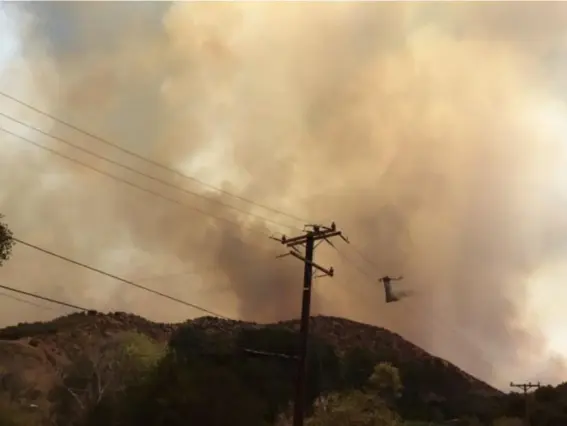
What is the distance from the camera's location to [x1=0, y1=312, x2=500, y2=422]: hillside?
335 ft

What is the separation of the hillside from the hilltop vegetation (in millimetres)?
472

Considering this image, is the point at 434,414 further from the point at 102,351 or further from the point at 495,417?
the point at 102,351

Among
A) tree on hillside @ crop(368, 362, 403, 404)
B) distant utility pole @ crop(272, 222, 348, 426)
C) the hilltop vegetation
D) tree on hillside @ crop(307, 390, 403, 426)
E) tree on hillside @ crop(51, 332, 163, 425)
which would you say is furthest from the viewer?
tree on hillside @ crop(368, 362, 403, 404)

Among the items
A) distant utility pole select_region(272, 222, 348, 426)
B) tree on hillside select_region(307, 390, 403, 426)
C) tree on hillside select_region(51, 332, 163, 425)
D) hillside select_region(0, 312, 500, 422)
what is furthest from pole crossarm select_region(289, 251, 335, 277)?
hillside select_region(0, 312, 500, 422)

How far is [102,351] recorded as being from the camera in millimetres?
71875

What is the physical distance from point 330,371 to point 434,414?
16986 mm

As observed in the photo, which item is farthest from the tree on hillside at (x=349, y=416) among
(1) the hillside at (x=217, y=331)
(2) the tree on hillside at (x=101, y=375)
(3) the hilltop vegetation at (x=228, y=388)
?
(1) the hillside at (x=217, y=331)

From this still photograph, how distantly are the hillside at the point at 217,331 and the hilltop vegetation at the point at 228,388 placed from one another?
0.47 meters

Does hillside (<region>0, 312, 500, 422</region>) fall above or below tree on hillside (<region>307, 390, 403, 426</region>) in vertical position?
above

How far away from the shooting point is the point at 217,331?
286 feet

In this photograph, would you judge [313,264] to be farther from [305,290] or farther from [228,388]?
[228,388]

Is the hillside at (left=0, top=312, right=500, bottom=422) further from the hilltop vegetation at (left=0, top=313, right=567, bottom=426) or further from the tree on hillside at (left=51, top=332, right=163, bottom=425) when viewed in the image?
the tree on hillside at (left=51, top=332, right=163, bottom=425)

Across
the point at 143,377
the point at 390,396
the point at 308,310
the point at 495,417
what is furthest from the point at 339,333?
the point at 308,310

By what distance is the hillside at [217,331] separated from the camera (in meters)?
102
